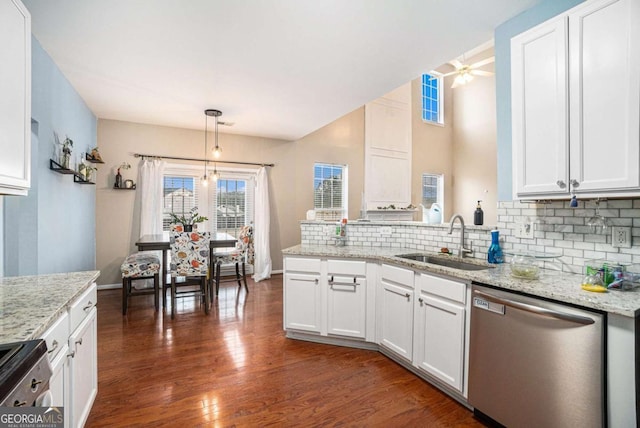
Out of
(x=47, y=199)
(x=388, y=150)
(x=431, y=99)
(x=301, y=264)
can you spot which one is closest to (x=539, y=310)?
(x=301, y=264)

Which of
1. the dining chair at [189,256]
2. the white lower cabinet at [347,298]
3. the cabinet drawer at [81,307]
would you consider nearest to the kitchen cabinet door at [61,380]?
the cabinet drawer at [81,307]

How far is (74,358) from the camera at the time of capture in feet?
4.75

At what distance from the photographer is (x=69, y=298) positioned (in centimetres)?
139

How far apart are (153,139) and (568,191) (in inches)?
211

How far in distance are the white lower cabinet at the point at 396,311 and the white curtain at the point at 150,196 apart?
12.7 feet

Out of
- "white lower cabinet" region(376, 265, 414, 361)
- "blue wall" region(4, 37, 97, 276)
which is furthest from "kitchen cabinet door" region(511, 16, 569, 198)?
"blue wall" region(4, 37, 97, 276)

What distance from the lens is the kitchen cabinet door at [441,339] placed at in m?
1.93

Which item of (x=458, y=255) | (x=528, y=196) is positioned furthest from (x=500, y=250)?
(x=528, y=196)

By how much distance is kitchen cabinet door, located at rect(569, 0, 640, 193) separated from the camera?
1437mm

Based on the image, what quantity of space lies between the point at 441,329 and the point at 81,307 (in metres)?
2.13

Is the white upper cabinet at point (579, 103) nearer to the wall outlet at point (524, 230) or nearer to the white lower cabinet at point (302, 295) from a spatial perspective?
the wall outlet at point (524, 230)

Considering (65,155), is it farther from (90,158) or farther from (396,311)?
(396,311)

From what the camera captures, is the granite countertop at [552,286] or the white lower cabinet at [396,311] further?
the white lower cabinet at [396,311]

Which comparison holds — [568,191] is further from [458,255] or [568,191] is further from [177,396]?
[177,396]
